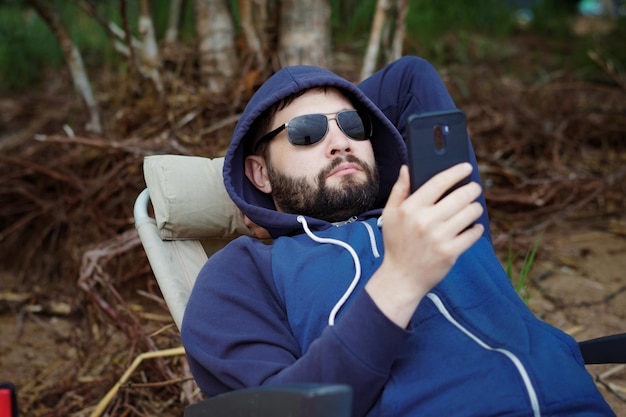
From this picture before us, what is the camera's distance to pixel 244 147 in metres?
2.42

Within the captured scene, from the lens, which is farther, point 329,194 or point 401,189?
point 329,194

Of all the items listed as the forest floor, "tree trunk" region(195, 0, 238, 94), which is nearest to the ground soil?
the forest floor

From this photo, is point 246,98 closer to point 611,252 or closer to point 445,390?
point 611,252

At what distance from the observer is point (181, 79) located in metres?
4.46

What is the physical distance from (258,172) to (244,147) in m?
0.11

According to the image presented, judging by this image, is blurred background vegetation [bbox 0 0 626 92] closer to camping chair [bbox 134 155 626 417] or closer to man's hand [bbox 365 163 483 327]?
camping chair [bbox 134 155 626 417]

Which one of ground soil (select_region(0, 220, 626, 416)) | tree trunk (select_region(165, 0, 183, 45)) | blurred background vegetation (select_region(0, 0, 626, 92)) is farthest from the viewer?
blurred background vegetation (select_region(0, 0, 626, 92))

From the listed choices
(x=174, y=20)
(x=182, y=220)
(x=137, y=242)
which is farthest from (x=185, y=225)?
(x=174, y=20)

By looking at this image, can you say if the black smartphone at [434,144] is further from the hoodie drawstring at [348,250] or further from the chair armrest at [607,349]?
the chair armrest at [607,349]

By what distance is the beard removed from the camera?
82.9 inches

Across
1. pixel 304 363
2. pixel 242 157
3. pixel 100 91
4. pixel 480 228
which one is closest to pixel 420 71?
pixel 242 157

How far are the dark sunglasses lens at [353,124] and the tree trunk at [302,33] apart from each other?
2.09 metres

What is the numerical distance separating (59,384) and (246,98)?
1.94 metres

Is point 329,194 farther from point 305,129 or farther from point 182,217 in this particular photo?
point 182,217
